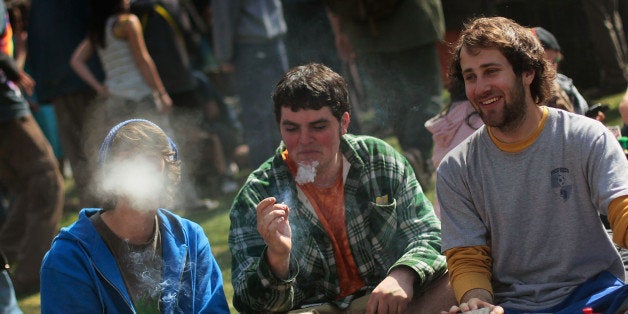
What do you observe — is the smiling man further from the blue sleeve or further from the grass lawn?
the grass lawn

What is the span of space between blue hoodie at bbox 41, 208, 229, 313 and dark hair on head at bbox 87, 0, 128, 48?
364 centimetres

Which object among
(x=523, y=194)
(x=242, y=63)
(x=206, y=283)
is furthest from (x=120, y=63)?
(x=523, y=194)

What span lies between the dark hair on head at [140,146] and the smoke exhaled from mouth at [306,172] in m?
0.54

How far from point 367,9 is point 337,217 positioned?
293cm

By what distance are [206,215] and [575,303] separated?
16.0ft

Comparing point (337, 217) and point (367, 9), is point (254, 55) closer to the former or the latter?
point (367, 9)

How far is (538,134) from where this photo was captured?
362cm

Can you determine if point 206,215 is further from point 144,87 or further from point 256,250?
point 256,250

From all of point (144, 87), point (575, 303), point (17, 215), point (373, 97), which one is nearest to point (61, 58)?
point (144, 87)

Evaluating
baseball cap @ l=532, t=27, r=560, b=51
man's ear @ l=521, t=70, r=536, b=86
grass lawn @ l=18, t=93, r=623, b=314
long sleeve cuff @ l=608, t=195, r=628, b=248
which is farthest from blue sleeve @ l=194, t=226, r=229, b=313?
baseball cap @ l=532, t=27, r=560, b=51

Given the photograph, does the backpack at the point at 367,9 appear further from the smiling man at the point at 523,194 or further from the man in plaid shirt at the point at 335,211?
the smiling man at the point at 523,194

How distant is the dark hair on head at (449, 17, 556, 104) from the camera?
3637 mm

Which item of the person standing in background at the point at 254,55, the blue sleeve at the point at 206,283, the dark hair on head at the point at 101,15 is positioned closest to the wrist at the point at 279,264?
the blue sleeve at the point at 206,283

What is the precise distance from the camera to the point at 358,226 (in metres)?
4.17
